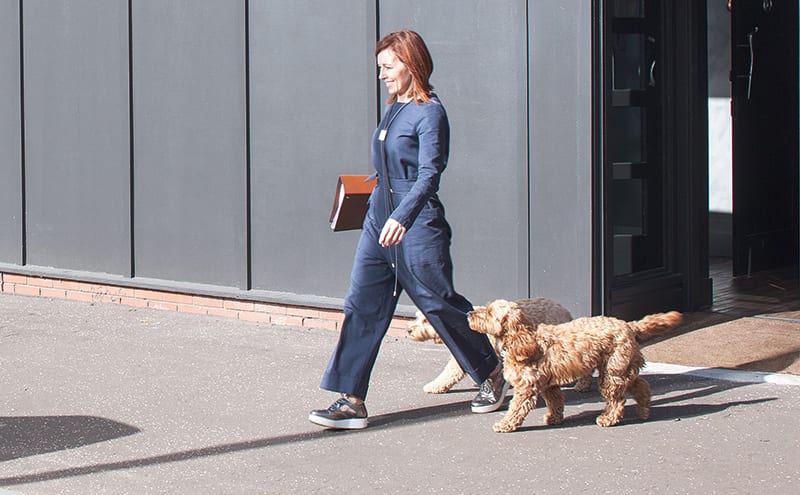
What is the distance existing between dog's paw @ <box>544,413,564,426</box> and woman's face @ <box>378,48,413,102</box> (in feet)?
5.53

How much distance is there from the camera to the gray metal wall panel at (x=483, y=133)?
27.0 feet

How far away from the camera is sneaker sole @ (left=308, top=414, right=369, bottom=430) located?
6.42m

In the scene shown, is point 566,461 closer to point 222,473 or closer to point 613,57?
point 222,473

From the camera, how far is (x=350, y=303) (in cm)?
650

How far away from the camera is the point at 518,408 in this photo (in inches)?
246

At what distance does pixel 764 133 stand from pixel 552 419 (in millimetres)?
6017

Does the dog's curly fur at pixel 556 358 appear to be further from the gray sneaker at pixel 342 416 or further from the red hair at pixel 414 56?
the red hair at pixel 414 56

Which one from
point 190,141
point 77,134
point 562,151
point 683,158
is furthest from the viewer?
point 77,134

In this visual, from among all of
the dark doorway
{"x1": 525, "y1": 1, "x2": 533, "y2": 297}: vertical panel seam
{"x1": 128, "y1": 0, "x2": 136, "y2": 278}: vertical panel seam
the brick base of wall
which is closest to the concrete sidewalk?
the brick base of wall

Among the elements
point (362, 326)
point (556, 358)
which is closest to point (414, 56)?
point (362, 326)

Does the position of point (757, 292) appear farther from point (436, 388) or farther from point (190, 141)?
point (190, 141)

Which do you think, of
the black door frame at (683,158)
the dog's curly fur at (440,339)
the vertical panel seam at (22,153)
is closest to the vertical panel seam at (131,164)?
the vertical panel seam at (22,153)

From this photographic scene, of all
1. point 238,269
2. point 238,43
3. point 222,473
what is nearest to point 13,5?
point 238,43

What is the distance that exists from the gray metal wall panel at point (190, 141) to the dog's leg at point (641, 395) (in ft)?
13.2
